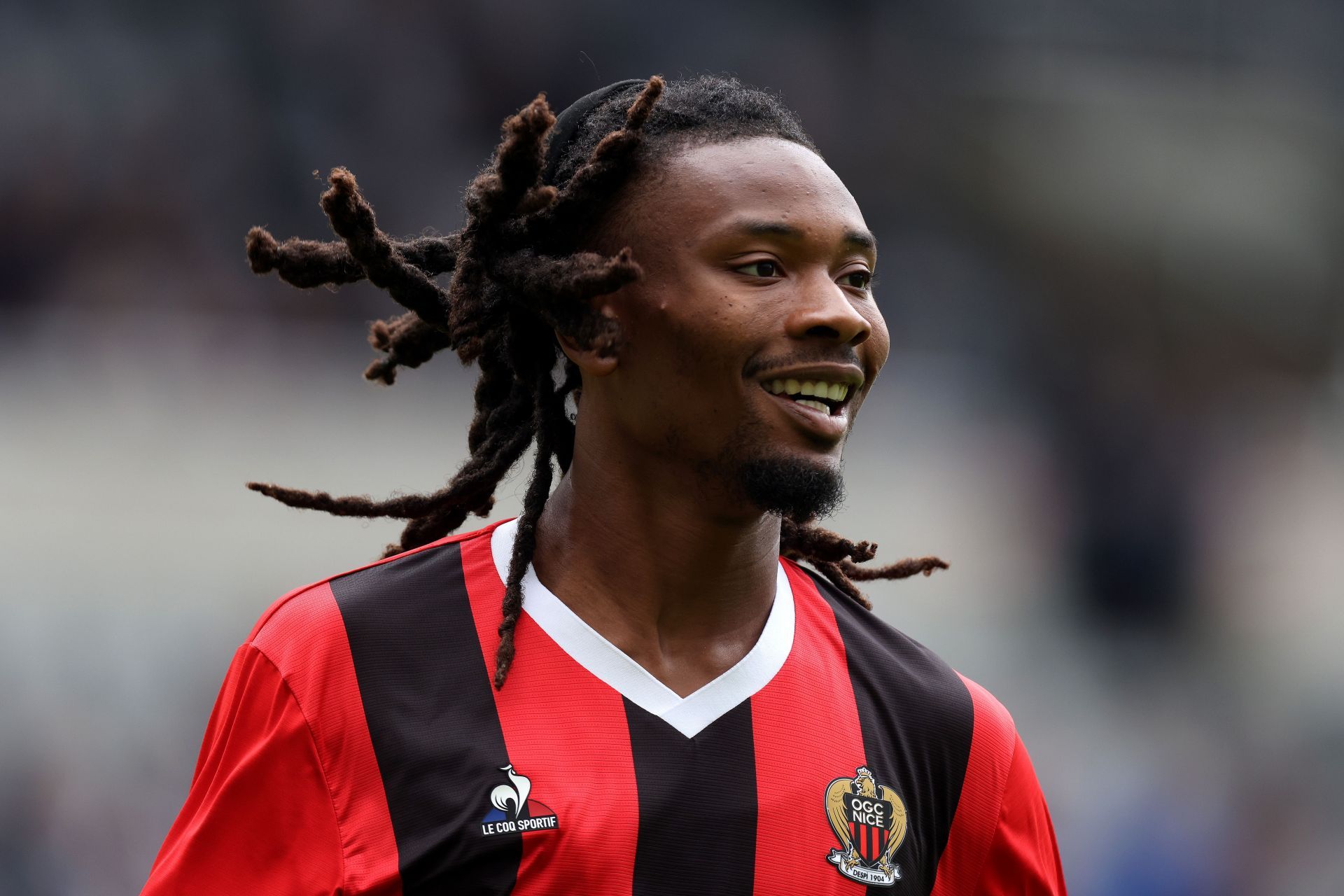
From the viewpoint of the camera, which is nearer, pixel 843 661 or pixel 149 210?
pixel 843 661

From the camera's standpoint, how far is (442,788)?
2482 mm

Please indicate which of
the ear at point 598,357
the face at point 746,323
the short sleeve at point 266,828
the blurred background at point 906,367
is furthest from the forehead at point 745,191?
the blurred background at point 906,367

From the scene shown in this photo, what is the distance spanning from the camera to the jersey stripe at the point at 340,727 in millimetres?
2416

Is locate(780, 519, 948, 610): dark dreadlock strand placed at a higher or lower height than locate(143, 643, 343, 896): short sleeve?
higher

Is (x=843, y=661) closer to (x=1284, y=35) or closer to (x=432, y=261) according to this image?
(x=432, y=261)

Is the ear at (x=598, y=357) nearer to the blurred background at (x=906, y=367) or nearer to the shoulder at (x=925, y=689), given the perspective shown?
the shoulder at (x=925, y=689)

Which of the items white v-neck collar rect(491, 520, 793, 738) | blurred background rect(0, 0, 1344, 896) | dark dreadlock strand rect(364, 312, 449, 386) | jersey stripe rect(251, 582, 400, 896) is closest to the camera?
jersey stripe rect(251, 582, 400, 896)

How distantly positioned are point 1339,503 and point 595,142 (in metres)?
8.53

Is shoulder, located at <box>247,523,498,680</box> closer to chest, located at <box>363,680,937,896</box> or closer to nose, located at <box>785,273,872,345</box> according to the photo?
chest, located at <box>363,680,937,896</box>

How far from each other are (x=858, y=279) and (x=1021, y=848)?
1.14 meters

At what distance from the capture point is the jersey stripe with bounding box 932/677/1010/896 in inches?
110

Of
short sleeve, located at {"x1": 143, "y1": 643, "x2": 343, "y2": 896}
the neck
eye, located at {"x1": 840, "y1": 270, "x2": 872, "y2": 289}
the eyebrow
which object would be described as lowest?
short sleeve, located at {"x1": 143, "y1": 643, "x2": 343, "y2": 896}

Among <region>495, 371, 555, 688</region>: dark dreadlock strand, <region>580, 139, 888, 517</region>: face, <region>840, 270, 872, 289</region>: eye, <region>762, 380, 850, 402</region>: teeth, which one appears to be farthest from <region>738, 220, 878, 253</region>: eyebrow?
<region>495, 371, 555, 688</region>: dark dreadlock strand

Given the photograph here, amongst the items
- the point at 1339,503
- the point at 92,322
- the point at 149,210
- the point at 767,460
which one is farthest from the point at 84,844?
the point at 1339,503
